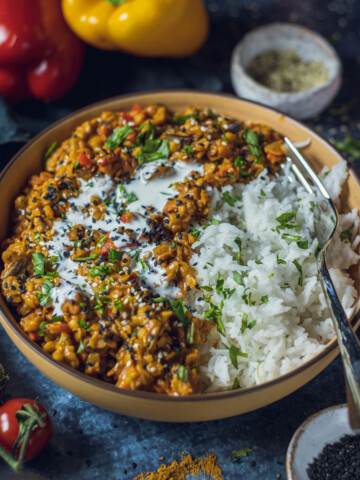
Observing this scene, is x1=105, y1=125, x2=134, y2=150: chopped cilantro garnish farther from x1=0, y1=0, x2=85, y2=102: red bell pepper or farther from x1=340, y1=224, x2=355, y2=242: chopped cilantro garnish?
x1=340, y1=224, x2=355, y2=242: chopped cilantro garnish

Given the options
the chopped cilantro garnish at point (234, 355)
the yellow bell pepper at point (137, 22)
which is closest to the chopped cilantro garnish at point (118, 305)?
the chopped cilantro garnish at point (234, 355)

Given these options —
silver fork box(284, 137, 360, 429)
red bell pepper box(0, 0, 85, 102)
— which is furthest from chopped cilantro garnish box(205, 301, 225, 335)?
red bell pepper box(0, 0, 85, 102)

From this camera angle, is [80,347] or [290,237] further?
[290,237]

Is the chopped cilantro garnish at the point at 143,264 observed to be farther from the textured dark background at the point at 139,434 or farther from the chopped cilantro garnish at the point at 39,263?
the textured dark background at the point at 139,434

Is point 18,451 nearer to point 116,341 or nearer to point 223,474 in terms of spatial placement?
point 116,341

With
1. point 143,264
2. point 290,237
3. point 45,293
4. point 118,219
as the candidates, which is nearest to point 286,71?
point 290,237

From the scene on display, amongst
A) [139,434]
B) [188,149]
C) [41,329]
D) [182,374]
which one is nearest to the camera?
[182,374]

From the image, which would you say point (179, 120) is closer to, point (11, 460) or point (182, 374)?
point (182, 374)
